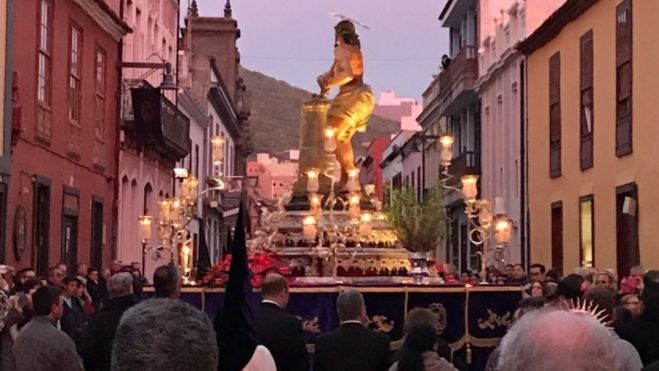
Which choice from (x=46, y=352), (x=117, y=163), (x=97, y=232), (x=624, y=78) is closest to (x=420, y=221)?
(x=117, y=163)

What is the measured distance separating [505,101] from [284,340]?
91.2 ft

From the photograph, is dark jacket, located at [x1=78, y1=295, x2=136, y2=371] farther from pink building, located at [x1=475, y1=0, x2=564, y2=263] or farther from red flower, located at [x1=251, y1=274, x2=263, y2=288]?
pink building, located at [x1=475, y1=0, x2=564, y2=263]

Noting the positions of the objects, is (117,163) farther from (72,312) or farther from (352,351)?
(352,351)

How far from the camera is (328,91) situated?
729 inches

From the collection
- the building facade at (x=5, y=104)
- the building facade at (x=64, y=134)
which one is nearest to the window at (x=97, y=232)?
the building facade at (x=64, y=134)

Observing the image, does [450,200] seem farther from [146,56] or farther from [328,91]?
[328,91]

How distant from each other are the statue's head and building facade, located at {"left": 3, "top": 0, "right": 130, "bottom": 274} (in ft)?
17.2

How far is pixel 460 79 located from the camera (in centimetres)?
4222

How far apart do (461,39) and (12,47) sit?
2884cm

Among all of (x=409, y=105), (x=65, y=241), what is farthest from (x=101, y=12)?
(x=409, y=105)

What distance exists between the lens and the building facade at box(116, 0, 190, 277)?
1235 inches

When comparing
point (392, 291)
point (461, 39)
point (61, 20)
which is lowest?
point (392, 291)

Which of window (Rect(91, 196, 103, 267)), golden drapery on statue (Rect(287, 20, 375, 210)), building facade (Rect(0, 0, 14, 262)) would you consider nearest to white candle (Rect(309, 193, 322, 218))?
golden drapery on statue (Rect(287, 20, 375, 210))

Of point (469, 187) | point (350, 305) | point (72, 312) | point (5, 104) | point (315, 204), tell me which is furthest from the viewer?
point (5, 104)
